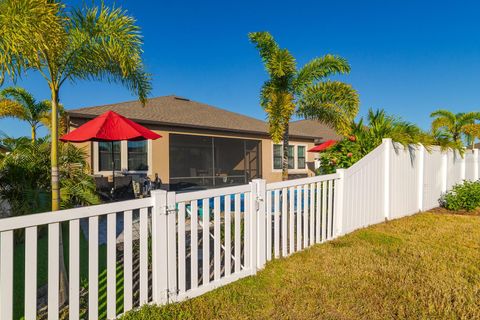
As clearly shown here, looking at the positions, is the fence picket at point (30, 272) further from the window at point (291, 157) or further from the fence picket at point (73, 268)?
the window at point (291, 157)

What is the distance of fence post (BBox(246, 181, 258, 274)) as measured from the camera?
3.88 metres

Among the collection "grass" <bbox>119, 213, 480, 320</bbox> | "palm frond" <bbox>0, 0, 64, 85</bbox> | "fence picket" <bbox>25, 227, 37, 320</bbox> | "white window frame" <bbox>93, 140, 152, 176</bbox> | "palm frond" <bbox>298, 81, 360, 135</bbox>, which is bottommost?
"grass" <bbox>119, 213, 480, 320</bbox>

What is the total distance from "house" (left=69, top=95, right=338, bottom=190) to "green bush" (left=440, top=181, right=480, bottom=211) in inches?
424

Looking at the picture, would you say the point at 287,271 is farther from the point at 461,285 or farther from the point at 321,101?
the point at 321,101

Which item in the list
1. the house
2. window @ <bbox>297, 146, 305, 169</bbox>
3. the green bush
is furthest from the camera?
window @ <bbox>297, 146, 305, 169</bbox>

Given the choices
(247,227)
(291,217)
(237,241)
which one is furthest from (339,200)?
(237,241)

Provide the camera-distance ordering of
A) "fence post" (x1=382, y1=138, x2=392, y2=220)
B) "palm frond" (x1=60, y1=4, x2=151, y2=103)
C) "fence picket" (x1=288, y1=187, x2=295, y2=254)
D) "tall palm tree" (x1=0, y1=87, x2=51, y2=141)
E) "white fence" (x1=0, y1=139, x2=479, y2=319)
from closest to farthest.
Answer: "white fence" (x1=0, y1=139, x2=479, y2=319), "palm frond" (x1=60, y1=4, x2=151, y2=103), "fence picket" (x1=288, y1=187, x2=295, y2=254), "fence post" (x1=382, y1=138, x2=392, y2=220), "tall palm tree" (x1=0, y1=87, x2=51, y2=141)

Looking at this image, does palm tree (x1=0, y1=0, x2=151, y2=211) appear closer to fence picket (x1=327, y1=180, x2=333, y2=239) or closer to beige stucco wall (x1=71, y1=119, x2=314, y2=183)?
fence picket (x1=327, y1=180, x2=333, y2=239)

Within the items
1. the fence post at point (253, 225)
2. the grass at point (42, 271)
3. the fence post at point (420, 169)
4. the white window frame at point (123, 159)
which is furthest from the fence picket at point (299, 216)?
the white window frame at point (123, 159)

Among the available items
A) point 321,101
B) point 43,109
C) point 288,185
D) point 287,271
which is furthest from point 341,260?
point 43,109

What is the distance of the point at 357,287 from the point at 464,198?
281 inches

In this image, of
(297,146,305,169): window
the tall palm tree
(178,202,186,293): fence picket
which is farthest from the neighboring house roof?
(178,202,186,293): fence picket

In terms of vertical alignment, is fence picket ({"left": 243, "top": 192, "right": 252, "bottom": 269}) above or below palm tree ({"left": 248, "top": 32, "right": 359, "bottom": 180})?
below

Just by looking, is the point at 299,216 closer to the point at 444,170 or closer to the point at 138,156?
the point at 444,170
